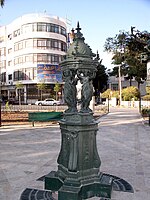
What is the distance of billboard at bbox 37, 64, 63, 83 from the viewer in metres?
46.1

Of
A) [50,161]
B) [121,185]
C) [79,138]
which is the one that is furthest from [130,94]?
[79,138]

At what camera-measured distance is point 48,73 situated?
46.6 meters

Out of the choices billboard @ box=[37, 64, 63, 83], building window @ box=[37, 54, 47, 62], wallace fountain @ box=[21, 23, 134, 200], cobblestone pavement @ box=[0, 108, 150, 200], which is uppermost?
building window @ box=[37, 54, 47, 62]

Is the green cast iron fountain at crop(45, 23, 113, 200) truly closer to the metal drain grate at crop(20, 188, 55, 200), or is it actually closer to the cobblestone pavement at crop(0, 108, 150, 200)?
the metal drain grate at crop(20, 188, 55, 200)

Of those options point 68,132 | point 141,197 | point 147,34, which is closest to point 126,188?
point 141,197

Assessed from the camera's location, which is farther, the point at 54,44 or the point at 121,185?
the point at 54,44

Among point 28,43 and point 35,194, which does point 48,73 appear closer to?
point 28,43

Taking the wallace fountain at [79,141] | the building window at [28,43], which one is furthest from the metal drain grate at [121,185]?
the building window at [28,43]

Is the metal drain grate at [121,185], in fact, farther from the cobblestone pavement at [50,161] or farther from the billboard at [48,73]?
the billboard at [48,73]

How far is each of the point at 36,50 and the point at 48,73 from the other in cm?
503

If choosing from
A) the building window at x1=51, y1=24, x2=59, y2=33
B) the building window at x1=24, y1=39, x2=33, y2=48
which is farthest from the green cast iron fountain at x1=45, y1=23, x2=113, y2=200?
the building window at x1=51, y1=24, x2=59, y2=33

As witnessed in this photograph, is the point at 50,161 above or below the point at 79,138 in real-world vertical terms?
below

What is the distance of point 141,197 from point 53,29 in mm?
46140

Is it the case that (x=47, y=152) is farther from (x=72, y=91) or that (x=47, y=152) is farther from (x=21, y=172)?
(x=72, y=91)
